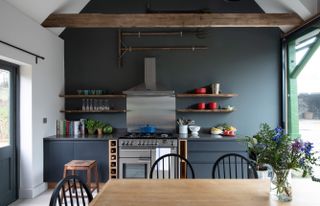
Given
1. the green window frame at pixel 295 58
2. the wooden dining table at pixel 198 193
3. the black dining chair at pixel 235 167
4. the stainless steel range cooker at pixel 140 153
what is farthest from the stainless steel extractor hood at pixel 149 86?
the wooden dining table at pixel 198 193

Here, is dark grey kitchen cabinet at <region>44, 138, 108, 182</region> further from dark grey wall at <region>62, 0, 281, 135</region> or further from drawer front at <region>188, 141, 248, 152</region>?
drawer front at <region>188, 141, 248, 152</region>

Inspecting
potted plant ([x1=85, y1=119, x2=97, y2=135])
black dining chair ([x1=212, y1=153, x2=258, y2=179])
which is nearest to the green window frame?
black dining chair ([x1=212, y1=153, x2=258, y2=179])

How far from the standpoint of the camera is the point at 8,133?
11.2ft

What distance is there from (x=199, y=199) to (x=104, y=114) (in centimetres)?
330

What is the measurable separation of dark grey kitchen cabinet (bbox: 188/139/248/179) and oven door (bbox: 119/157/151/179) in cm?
69

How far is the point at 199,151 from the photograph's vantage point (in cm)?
384

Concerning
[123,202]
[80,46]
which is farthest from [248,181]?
[80,46]

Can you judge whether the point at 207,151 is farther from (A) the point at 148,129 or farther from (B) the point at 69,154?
(B) the point at 69,154

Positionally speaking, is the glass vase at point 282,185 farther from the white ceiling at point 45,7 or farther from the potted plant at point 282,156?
the white ceiling at point 45,7

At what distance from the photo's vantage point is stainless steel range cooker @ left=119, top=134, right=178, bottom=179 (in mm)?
3805

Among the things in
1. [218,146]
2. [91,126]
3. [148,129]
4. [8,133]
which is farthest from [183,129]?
Result: [8,133]

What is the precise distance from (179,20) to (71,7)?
186 centimetres

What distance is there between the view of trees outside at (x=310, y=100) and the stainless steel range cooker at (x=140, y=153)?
2002 mm

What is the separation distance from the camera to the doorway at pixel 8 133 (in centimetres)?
324
